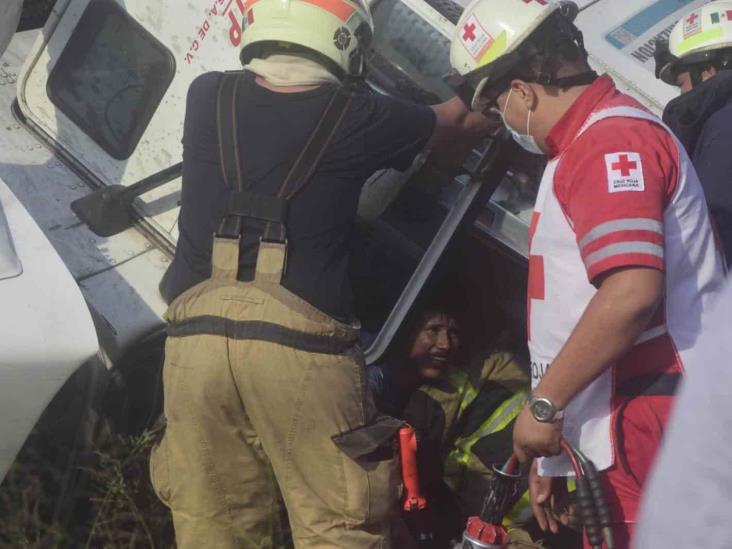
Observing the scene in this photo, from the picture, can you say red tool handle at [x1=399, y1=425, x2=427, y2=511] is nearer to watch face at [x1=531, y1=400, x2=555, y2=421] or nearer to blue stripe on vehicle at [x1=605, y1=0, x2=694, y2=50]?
watch face at [x1=531, y1=400, x2=555, y2=421]

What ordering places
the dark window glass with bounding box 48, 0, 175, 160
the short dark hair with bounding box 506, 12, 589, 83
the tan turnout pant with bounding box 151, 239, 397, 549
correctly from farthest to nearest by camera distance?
the dark window glass with bounding box 48, 0, 175, 160, the tan turnout pant with bounding box 151, 239, 397, 549, the short dark hair with bounding box 506, 12, 589, 83

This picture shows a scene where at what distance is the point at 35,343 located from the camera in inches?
112

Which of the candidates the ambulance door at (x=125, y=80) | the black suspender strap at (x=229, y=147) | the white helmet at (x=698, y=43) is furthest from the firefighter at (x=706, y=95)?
the ambulance door at (x=125, y=80)

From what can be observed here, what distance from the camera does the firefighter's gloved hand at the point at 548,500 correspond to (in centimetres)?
275

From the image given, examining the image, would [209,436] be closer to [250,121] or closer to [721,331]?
[250,121]

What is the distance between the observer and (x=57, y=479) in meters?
3.40

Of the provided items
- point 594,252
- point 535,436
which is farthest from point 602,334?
point 535,436

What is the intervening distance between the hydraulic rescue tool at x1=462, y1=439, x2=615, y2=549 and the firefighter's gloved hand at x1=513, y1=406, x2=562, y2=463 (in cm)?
9

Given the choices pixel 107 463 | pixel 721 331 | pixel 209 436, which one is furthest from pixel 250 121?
pixel 721 331

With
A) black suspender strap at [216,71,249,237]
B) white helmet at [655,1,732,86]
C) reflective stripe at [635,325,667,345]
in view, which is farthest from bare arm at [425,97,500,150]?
reflective stripe at [635,325,667,345]

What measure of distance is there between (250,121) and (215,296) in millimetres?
457

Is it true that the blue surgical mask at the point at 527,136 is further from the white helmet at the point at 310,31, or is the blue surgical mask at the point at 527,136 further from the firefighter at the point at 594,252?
the white helmet at the point at 310,31

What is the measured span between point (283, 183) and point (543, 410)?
901 millimetres

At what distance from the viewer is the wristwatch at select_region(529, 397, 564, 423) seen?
2.40 metres
